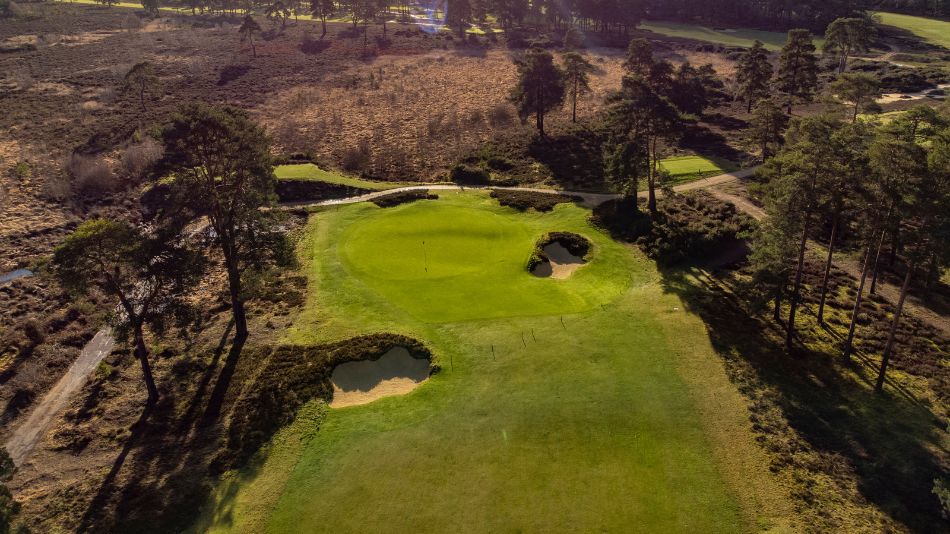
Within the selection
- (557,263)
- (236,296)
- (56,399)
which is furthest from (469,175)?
(56,399)

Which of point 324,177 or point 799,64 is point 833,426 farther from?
point 799,64

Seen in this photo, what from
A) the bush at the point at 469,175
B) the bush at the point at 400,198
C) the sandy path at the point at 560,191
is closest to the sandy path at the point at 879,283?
the sandy path at the point at 560,191

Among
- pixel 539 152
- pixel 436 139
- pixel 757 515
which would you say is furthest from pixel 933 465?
pixel 436 139

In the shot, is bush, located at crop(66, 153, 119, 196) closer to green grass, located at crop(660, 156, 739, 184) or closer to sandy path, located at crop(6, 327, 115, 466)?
sandy path, located at crop(6, 327, 115, 466)

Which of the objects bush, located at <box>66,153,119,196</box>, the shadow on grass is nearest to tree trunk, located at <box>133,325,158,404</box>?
the shadow on grass

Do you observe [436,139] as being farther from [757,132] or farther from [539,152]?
[757,132]

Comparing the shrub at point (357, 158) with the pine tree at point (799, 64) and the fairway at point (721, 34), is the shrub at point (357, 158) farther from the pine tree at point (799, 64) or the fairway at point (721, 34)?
the fairway at point (721, 34)
